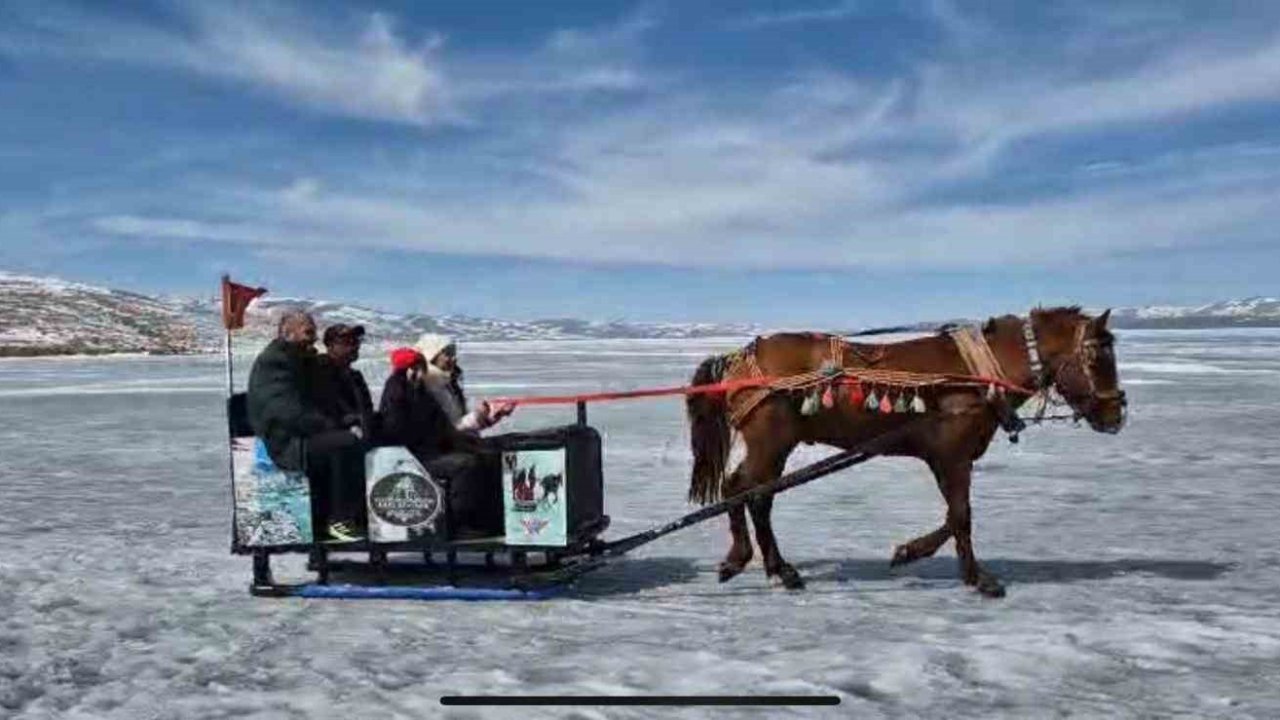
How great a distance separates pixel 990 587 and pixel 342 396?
4397 millimetres

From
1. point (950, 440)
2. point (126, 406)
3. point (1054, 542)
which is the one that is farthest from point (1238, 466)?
point (126, 406)

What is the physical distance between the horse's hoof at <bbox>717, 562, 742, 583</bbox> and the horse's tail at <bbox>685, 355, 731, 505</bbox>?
0.45 meters

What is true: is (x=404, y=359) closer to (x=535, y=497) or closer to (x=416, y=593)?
(x=535, y=497)

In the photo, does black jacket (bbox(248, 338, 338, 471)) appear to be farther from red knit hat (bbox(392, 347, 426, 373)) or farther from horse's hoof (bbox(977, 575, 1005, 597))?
horse's hoof (bbox(977, 575, 1005, 597))

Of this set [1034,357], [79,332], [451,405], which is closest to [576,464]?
[451,405]

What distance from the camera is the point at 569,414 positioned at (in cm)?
2422

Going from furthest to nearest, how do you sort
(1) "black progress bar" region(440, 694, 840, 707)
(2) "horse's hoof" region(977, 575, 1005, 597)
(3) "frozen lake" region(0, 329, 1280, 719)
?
(2) "horse's hoof" region(977, 575, 1005, 597), (3) "frozen lake" region(0, 329, 1280, 719), (1) "black progress bar" region(440, 694, 840, 707)

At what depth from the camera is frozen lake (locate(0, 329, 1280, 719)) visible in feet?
17.2

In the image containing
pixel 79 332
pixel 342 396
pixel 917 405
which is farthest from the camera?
pixel 79 332

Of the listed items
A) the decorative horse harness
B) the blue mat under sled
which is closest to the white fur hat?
the blue mat under sled

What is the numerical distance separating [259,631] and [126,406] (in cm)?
2460

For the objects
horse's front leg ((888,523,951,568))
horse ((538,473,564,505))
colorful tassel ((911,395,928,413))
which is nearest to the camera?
horse ((538,473,564,505))

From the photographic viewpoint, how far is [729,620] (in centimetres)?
659

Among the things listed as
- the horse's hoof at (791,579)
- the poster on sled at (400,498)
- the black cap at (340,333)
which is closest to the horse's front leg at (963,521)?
the horse's hoof at (791,579)
